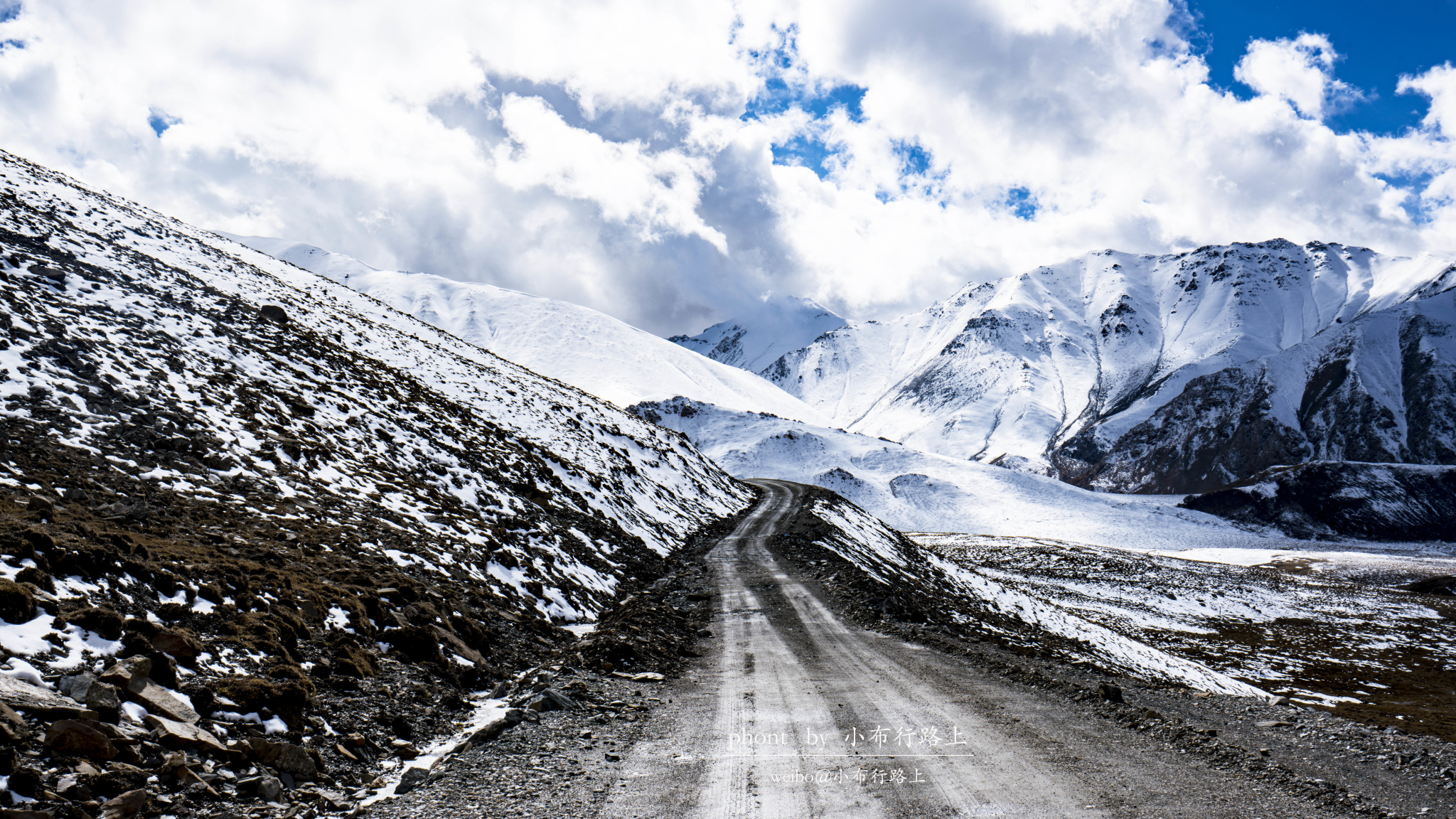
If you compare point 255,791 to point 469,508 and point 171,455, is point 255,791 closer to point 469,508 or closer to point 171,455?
point 171,455

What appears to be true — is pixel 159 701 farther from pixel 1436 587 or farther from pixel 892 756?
pixel 1436 587

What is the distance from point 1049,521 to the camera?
77.7 meters

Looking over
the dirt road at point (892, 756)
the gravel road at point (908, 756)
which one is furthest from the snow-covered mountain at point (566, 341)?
the gravel road at point (908, 756)

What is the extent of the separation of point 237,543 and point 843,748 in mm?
9199

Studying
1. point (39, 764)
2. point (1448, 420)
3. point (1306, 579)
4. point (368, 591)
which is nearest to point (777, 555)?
point (368, 591)

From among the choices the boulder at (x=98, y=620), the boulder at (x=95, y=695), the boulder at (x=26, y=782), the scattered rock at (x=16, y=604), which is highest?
the scattered rock at (x=16, y=604)

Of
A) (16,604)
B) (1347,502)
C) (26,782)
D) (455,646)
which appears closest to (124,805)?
(26,782)

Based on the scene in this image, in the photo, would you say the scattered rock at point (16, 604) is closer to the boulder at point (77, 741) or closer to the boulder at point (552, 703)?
the boulder at point (77, 741)

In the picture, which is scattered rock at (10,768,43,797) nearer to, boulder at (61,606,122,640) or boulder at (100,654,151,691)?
boulder at (100,654,151,691)

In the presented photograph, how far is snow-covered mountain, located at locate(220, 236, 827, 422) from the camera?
383ft

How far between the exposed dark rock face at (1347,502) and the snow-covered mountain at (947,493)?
5.80m

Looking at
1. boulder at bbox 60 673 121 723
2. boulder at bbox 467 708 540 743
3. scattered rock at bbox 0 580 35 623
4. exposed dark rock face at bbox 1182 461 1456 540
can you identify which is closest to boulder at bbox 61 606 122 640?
scattered rock at bbox 0 580 35 623

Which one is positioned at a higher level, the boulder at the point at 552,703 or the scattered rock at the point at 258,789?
the scattered rock at the point at 258,789

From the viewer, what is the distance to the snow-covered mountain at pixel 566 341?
11675 cm
